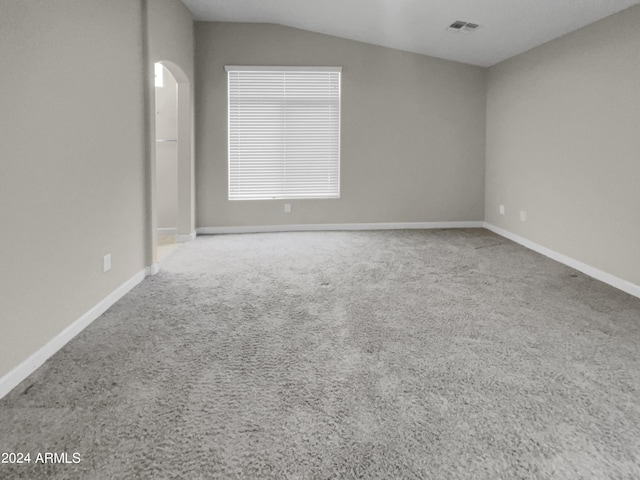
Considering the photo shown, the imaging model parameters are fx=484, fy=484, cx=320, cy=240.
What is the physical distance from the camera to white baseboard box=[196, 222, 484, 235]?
269 inches

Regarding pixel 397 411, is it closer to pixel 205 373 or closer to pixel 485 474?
pixel 485 474

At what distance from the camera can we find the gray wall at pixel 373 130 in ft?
21.7

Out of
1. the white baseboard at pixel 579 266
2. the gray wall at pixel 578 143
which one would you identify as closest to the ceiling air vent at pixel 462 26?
the gray wall at pixel 578 143

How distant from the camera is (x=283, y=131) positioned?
269 inches

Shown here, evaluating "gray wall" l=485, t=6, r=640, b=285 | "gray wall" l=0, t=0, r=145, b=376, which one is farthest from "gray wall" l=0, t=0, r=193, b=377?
"gray wall" l=485, t=6, r=640, b=285

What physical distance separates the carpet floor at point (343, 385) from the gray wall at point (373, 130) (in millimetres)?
2864

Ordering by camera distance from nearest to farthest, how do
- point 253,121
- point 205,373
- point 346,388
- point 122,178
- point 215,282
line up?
point 346,388, point 205,373, point 122,178, point 215,282, point 253,121

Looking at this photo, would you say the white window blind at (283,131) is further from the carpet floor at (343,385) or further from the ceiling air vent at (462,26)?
the carpet floor at (343,385)

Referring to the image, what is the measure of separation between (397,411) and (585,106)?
3.95 metres

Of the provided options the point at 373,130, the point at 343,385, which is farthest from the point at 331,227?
the point at 343,385

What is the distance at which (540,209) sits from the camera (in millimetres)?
5578

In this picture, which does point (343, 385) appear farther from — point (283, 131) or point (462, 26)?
point (283, 131)

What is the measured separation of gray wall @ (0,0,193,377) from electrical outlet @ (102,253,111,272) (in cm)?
5

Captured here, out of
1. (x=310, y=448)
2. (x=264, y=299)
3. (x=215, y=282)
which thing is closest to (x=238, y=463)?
(x=310, y=448)
